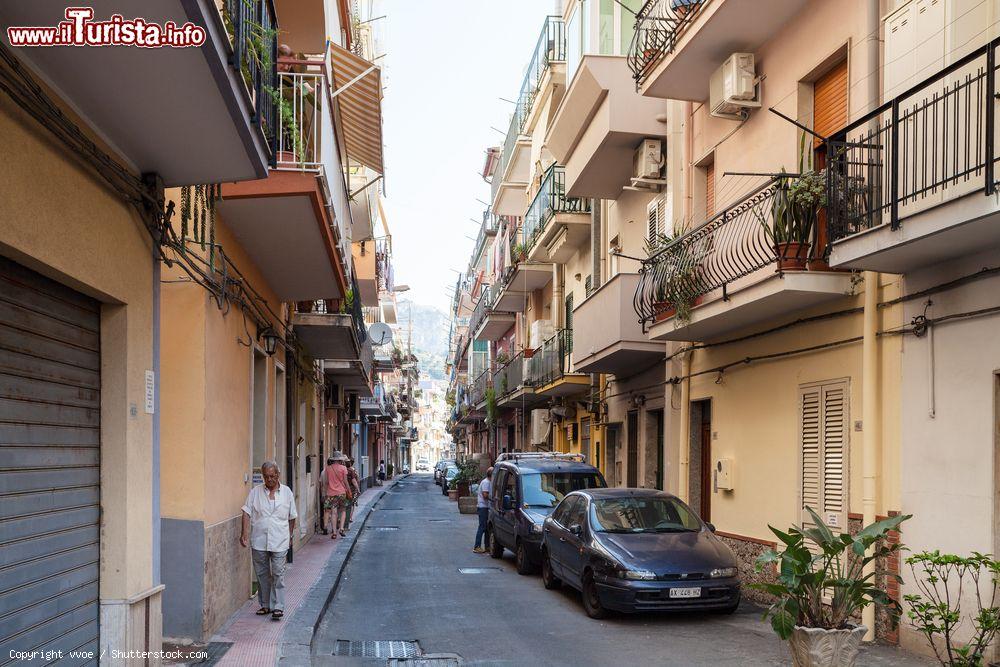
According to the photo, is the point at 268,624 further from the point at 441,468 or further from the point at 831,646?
the point at 441,468

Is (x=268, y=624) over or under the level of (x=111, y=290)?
under

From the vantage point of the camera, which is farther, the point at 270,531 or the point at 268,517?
the point at 268,517

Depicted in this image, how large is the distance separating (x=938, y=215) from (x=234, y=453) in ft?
25.8

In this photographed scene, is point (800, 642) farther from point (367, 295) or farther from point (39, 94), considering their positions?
point (367, 295)

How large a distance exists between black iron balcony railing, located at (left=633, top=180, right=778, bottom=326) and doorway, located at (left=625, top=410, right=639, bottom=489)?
4.53 metres

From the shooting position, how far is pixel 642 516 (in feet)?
37.7

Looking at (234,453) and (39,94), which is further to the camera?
(234,453)

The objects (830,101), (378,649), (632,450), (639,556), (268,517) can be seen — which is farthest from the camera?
(632,450)

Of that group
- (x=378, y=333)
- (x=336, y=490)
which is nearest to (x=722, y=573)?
(x=336, y=490)

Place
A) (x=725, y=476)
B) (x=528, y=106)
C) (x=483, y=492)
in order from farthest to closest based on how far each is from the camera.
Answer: (x=528, y=106) → (x=483, y=492) → (x=725, y=476)

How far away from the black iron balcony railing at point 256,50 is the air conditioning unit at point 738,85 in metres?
6.14

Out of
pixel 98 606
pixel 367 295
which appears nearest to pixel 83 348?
pixel 98 606

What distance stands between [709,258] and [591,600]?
4.84 meters

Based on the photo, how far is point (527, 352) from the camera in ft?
89.1
